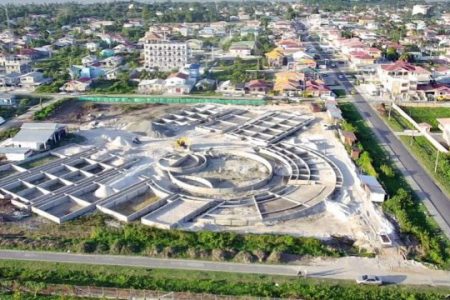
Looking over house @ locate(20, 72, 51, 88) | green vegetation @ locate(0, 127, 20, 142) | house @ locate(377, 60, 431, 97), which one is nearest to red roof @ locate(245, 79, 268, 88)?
house @ locate(377, 60, 431, 97)

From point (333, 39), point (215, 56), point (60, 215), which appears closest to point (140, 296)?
point (60, 215)

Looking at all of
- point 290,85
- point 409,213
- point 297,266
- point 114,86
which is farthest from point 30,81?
point 409,213

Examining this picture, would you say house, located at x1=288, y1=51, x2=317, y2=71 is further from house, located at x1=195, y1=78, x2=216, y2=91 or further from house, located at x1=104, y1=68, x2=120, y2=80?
house, located at x1=104, y1=68, x2=120, y2=80

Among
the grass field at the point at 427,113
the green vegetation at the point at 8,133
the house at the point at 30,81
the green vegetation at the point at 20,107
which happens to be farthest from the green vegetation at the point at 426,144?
the house at the point at 30,81

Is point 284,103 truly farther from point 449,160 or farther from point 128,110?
point 449,160

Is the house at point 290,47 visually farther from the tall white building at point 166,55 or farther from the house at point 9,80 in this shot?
the house at point 9,80

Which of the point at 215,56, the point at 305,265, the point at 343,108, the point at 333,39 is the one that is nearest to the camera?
the point at 305,265
